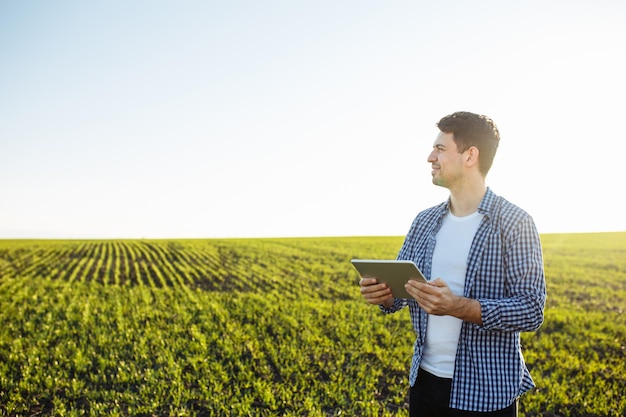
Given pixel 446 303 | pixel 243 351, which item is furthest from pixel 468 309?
pixel 243 351

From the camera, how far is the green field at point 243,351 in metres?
6.46

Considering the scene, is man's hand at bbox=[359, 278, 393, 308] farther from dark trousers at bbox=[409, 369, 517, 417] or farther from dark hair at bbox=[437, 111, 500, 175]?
dark hair at bbox=[437, 111, 500, 175]

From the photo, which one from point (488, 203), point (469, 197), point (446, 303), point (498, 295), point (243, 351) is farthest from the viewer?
point (243, 351)

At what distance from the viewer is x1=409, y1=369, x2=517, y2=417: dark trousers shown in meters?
2.44

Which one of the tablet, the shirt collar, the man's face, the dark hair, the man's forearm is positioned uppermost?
the dark hair

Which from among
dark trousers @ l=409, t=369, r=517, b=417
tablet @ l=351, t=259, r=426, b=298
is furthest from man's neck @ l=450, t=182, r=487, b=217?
dark trousers @ l=409, t=369, r=517, b=417

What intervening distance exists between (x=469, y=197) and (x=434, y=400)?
1174 mm

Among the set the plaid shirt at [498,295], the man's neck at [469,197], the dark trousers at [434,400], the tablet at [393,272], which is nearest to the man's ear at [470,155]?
the man's neck at [469,197]

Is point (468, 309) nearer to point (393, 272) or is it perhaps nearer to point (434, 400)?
point (393, 272)

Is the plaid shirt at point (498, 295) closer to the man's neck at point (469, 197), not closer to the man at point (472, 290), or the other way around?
the man at point (472, 290)

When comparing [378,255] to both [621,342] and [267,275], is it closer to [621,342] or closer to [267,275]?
[267,275]

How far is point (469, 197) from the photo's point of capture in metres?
2.68

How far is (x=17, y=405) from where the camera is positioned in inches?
251

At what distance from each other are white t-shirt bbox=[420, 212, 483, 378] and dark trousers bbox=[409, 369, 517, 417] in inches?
1.9
